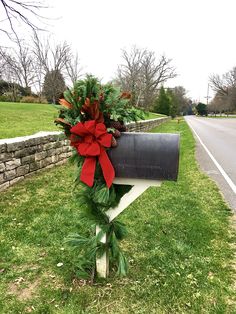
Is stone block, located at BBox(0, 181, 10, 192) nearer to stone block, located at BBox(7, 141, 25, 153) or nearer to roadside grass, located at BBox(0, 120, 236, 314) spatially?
roadside grass, located at BBox(0, 120, 236, 314)

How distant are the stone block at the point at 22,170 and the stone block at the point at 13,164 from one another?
0.10m

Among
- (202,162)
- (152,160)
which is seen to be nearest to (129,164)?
(152,160)

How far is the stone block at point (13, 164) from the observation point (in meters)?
5.61

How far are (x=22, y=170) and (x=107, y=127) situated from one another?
3.97 metres

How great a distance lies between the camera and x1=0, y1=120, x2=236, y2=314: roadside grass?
107 inches

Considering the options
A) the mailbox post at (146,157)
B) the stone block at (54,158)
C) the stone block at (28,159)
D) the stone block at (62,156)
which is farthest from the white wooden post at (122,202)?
the stone block at (62,156)

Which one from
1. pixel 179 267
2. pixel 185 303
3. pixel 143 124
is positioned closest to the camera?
pixel 185 303

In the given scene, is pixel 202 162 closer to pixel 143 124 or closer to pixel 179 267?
pixel 179 267

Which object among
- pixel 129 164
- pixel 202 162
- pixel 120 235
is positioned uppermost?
pixel 129 164

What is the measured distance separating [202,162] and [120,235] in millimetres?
7302


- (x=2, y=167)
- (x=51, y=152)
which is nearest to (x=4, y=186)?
(x=2, y=167)

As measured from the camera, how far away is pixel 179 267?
3287 mm

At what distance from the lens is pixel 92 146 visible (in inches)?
97.3

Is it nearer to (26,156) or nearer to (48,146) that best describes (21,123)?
(48,146)
